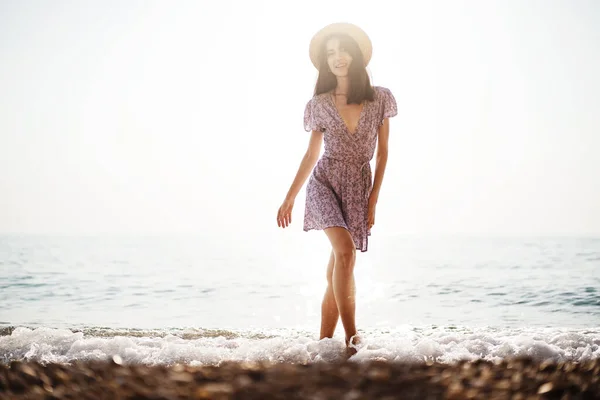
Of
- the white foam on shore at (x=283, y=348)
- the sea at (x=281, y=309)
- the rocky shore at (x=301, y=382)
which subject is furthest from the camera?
the sea at (x=281, y=309)

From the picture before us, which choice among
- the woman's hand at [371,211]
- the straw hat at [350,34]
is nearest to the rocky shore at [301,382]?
the woman's hand at [371,211]

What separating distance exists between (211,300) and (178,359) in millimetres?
5601

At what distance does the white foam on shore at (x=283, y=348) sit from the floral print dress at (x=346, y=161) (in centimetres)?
75

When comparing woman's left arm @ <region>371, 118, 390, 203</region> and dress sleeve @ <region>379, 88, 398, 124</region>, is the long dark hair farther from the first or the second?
woman's left arm @ <region>371, 118, 390, 203</region>

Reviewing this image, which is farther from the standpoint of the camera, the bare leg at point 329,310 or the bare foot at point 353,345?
the bare leg at point 329,310

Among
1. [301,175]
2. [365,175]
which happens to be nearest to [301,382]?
[301,175]

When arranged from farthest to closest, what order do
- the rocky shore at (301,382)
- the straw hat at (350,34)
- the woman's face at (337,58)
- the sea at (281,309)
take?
the straw hat at (350,34) → the woman's face at (337,58) → the sea at (281,309) → the rocky shore at (301,382)

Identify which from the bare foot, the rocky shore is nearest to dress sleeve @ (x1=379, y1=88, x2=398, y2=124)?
the bare foot

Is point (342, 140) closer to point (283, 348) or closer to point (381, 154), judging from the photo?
point (381, 154)

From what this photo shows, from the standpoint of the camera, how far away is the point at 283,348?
3.77 m

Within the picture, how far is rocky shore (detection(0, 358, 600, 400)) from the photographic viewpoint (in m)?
2.19

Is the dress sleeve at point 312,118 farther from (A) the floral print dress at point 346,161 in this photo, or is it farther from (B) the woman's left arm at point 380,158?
(B) the woman's left arm at point 380,158

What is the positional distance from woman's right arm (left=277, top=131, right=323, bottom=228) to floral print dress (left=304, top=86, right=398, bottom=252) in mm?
47

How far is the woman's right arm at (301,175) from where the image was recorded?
395cm
